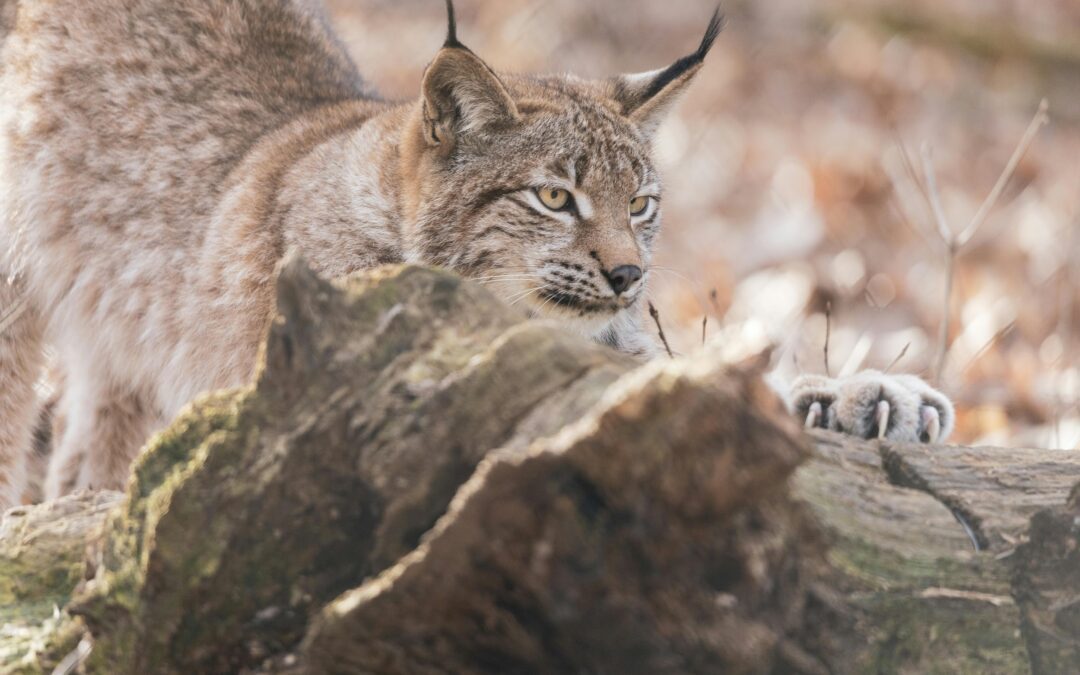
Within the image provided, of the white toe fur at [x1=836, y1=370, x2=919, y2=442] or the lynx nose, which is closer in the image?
the white toe fur at [x1=836, y1=370, x2=919, y2=442]

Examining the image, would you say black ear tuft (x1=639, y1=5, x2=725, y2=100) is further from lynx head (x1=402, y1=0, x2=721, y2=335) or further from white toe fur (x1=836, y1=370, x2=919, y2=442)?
white toe fur (x1=836, y1=370, x2=919, y2=442)

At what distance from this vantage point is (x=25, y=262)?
15.0ft

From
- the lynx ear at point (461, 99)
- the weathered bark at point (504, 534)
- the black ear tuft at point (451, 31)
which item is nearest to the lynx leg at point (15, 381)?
the lynx ear at point (461, 99)

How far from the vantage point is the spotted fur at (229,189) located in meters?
3.96

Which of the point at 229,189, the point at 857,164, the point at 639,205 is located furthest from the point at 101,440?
the point at 857,164

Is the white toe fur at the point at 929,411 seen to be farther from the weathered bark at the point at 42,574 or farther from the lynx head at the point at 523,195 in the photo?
the weathered bark at the point at 42,574

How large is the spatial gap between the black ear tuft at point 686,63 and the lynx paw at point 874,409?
1496 mm

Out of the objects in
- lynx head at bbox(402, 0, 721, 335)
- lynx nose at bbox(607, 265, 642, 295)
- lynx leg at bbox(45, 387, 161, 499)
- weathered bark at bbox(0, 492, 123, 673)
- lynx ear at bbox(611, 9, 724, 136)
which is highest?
lynx ear at bbox(611, 9, 724, 136)

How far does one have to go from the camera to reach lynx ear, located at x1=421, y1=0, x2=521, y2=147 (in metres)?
3.85

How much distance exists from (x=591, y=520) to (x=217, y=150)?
3193mm

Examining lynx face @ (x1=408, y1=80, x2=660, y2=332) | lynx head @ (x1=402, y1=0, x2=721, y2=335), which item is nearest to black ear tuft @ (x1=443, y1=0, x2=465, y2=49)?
lynx head @ (x1=402, y1=0, x2=721, y2=335)

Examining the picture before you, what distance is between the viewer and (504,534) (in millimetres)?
1688

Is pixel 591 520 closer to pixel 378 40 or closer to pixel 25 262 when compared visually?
pixel 25 262

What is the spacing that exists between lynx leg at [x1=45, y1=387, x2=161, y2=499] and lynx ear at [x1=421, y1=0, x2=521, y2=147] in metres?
1.75
